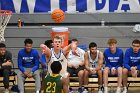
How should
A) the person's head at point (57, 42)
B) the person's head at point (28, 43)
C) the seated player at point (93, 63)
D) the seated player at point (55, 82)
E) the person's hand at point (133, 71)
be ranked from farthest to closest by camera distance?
the person's head at point (28, 43)
the seated player at point (93, 63)
the person's hand at point (133, 71)
the person's head at point (57, 42)
the seated player at point (55, 82)

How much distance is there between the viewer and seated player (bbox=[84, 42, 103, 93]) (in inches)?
380

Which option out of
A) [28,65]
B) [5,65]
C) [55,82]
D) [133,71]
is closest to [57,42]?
[55,82]

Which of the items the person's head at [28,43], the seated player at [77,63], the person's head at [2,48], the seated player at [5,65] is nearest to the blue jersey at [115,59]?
the seated player at [77,63]

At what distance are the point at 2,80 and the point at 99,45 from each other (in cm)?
304

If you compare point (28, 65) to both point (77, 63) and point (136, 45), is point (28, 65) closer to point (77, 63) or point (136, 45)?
point (77, 63)

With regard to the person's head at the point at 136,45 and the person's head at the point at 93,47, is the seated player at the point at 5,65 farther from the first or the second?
the person's head at the point at 136,45

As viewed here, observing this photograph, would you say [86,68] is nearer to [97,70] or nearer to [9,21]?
[97,70]

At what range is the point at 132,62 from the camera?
32.4 ft

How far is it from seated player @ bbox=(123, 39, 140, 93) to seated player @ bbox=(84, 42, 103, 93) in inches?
21.5

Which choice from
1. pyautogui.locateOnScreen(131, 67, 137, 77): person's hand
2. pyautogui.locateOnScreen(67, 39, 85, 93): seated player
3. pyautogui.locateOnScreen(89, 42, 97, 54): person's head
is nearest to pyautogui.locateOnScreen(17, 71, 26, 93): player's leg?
pyautogui.locateOnScreen(67, 39, 85, 93): seated player

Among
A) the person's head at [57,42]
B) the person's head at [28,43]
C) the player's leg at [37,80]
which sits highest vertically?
the person's head at [57,42]

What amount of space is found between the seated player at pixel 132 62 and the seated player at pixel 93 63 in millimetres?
545

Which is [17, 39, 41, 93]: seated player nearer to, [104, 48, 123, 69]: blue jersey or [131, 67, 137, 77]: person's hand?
[104, 48, 123, 69]: blue jersey

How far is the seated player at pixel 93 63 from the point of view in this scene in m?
9.66
